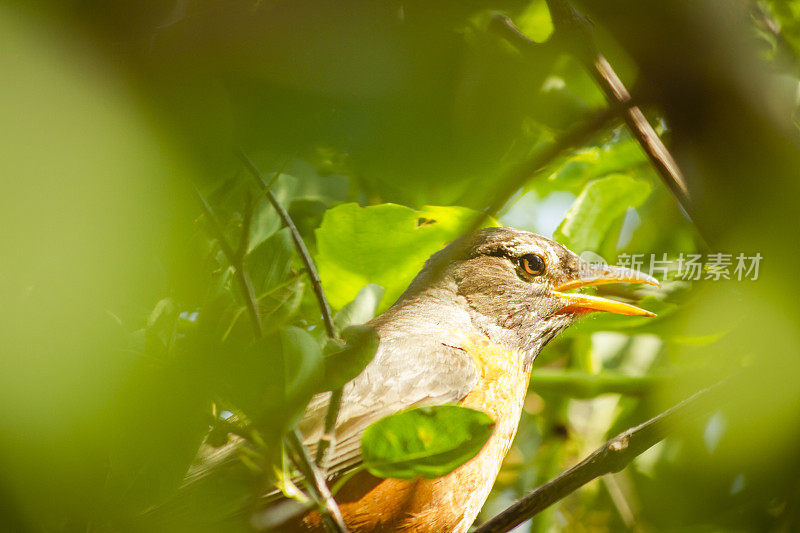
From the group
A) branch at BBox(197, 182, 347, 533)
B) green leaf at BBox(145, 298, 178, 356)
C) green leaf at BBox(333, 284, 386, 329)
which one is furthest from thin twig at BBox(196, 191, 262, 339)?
green leaf at BBox(333, 284, 386, 329)

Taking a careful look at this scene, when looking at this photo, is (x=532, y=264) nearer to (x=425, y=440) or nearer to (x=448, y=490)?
(x=448, y=490)

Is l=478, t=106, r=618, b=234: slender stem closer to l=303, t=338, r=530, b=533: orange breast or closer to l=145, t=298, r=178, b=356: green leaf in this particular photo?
l=145, t=298, r=178, b=356: green leaf

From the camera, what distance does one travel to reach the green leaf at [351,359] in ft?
4.05

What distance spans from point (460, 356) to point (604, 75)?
1.42m

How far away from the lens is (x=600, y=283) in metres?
3.11

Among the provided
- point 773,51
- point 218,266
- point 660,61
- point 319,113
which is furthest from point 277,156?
point 773,51

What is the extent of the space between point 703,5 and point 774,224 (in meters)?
0.44

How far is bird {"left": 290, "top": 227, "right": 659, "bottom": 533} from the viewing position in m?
2.25

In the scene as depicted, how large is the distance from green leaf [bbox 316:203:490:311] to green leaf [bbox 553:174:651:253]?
0.78 metres

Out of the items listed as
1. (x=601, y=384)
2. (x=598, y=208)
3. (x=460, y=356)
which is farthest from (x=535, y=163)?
(x=601, y=384)

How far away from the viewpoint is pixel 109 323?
0.90 metres

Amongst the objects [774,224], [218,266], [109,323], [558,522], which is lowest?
[558,522]

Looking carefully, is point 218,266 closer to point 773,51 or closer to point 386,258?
point 386,258

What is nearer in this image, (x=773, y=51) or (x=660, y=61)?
(x=660, y=61)
